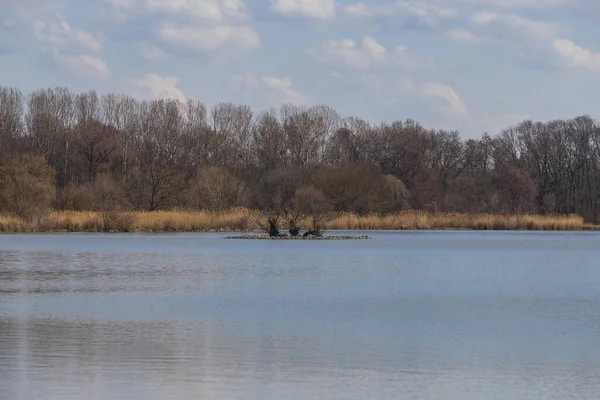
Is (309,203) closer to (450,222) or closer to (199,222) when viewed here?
(199,222)

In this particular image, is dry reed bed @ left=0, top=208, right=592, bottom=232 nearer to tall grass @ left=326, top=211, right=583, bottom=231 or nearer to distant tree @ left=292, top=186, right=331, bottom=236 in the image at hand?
tall grass @ left=326, top=211, right=583, bottom=231

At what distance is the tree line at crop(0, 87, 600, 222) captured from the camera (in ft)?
202

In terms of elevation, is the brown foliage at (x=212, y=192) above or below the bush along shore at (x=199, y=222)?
above

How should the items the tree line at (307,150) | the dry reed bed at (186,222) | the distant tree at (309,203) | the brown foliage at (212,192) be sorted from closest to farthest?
the dry reed bed at (186,222) → the distant tree at (309,203) → the brown foliage at (212,192) → the tree line at (307,150)

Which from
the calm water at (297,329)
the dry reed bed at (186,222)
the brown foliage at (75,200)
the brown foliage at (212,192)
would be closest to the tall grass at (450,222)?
the dry reed bed at (186,222)

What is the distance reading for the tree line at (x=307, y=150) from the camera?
61531 millimetres

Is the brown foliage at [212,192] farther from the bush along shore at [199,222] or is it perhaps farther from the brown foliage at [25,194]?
the brown foliage at [25,194]

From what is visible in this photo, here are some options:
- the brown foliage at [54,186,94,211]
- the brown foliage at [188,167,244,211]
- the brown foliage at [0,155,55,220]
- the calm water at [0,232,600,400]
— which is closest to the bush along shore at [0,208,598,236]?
the brown foliage at [0,155,55,220]

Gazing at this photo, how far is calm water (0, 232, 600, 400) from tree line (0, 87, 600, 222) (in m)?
35.0

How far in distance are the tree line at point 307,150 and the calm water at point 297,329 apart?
35.0 metres

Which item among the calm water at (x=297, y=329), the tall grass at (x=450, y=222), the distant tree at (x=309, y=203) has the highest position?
the distant tree at (x=309, y=203)

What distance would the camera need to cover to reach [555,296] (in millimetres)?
15547

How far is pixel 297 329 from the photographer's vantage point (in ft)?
37.7

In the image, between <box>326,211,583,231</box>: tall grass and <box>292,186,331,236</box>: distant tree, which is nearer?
<box>292,186,331,236</box>: distant tree
